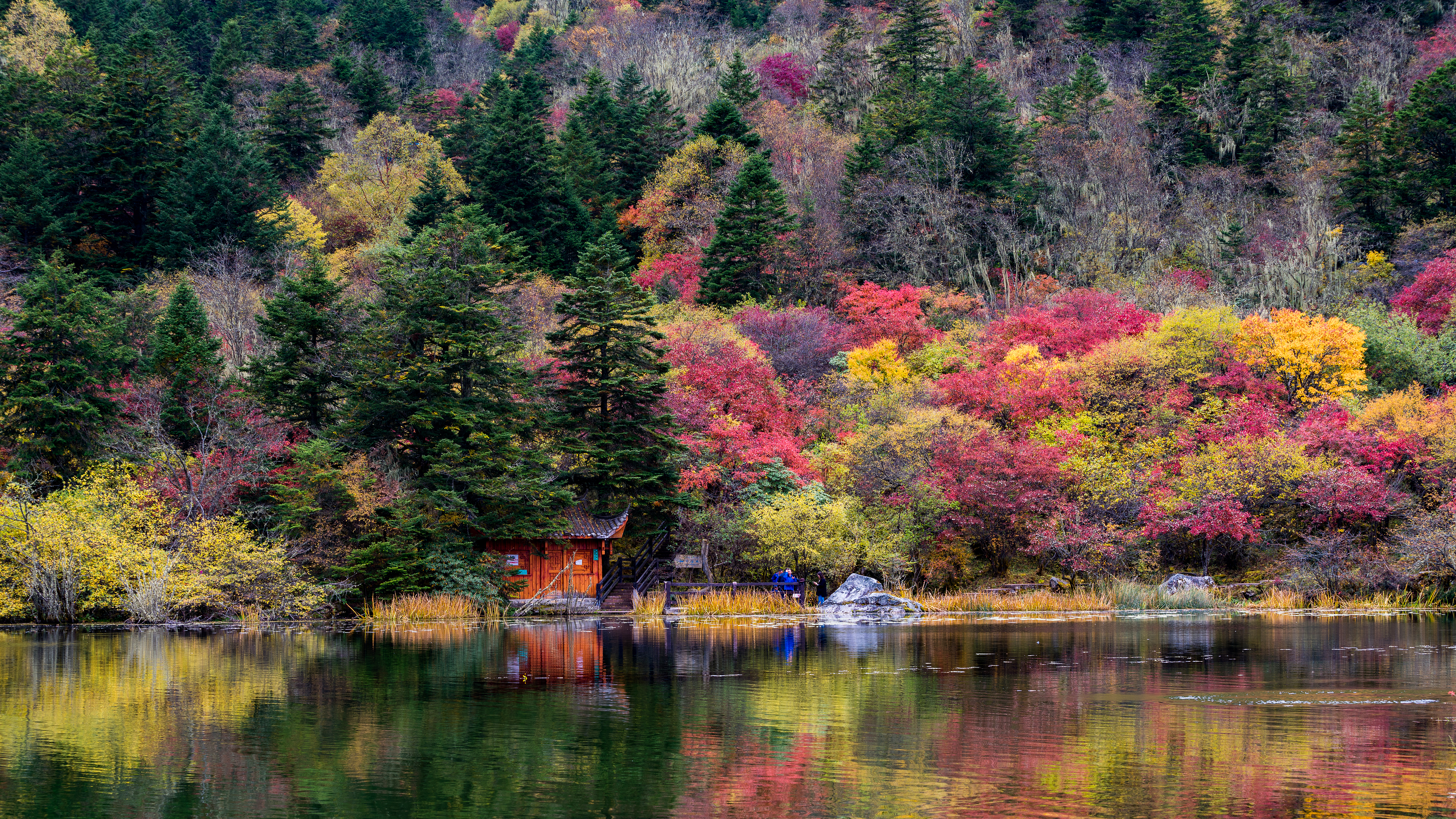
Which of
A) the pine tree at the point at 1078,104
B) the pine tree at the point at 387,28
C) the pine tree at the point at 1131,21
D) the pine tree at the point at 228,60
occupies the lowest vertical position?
the pine tree at the point at 1078,104

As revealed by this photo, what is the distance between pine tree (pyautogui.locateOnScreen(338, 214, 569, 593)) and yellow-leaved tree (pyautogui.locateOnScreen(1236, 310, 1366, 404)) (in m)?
26.0

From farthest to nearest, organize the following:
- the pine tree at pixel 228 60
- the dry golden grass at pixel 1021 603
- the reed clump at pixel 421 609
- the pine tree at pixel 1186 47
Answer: the pine tree at pixel 228 60
the pine tree at pixel 1186 47
the dry golden grass at pixel 1021 603
the reed clump at pixel 421 609

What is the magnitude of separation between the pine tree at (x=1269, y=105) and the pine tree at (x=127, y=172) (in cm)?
5428

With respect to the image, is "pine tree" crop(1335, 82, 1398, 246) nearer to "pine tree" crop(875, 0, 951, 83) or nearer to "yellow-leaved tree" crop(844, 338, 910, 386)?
"pine tree" crop(875, 0, 951, 83)

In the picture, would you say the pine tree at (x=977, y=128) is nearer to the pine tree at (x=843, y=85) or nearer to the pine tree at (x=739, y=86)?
the pine tree at (x=843, y=85)

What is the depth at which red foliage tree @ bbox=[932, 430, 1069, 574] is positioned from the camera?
133 ft

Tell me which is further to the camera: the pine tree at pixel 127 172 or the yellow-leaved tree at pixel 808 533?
the pine tree at pixel 127 172

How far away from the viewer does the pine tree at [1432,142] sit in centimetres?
5756

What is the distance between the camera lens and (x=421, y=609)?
1383 inches

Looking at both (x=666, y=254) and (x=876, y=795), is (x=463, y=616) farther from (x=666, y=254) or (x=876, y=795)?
(x=666, y=254)

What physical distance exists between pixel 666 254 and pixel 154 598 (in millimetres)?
34698

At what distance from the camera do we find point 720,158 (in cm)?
6512

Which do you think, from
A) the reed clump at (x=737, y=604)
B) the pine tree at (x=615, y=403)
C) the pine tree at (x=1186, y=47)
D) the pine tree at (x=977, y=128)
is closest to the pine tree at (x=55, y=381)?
the pine tree at (x=615, y=403)

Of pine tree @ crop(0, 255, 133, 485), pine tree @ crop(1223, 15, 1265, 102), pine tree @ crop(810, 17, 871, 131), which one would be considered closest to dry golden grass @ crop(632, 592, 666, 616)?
pine tree @ crop(0, 255, 133, 485)
